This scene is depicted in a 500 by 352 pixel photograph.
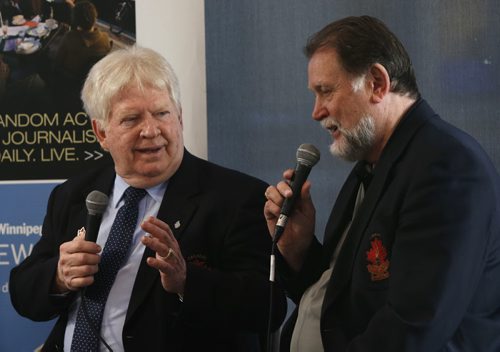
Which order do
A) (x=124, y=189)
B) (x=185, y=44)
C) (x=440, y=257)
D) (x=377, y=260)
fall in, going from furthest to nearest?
(x=185, y=44)
(x=124, y=189)
(x=377, y=260)
(x=440, y=257)

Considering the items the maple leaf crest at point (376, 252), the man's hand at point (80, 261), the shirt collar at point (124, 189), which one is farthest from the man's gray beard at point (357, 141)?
the man's hand at point (80, 261)

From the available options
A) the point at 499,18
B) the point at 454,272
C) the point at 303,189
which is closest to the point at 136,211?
the point at 303,189

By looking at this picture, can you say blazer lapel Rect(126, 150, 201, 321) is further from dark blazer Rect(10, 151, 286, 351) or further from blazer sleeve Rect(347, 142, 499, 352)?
blazer sleeve Rect(347, 142, 499, 352)

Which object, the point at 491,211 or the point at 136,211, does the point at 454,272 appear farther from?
the point at 136,211

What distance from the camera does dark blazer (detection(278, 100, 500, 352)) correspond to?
5.62 feet

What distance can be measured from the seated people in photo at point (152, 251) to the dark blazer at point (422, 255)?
42 cm

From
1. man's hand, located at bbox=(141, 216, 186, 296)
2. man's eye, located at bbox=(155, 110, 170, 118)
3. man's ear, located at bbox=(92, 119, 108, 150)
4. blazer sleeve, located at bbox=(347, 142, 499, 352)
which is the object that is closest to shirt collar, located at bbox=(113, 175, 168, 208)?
man's ear, located at bbox=(92, 119, 108, 150)

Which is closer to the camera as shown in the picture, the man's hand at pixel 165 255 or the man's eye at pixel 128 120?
the man's hand at pixel 165 255

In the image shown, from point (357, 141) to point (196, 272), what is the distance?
646 mm

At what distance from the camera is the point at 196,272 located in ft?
7.50

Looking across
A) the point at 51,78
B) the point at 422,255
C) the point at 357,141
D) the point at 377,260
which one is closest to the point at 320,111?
the point at 357,141

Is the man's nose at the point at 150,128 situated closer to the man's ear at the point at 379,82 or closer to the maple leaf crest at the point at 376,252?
the man's ear at the point at 379,82

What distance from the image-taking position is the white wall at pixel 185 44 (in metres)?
3.13

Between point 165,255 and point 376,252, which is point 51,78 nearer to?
point 165,255
